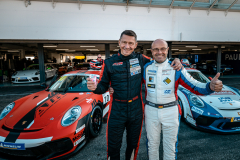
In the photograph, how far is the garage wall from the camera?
7.54 metres

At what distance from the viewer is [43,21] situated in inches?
303

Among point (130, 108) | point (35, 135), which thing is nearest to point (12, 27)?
point (35, 135)

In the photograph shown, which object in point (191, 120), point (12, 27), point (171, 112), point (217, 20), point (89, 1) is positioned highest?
point (89, 1)

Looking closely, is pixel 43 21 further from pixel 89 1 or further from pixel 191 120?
pixel 191 120

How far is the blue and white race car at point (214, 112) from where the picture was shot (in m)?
2.54

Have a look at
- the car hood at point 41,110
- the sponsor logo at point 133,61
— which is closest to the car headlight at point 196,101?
the sponsor logo at point 133,61

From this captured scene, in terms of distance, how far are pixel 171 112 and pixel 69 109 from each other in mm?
1596

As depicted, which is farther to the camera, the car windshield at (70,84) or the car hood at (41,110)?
the car windshield at (70,84)

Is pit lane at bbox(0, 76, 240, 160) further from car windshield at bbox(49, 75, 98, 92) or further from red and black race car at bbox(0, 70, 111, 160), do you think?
car windshield at bbox(49, 75, 98, 92)

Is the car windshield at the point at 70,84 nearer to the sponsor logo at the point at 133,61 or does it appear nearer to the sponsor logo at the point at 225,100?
the sponsor logo at the point at 133,61

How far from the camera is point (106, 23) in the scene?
8.18m

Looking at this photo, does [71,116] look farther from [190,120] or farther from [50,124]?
[190,120]

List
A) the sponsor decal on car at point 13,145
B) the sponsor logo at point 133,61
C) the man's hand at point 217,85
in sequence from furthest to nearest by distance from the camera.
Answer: the sponsor decal on car at point 13,145 < the sponsor logo at point 133,61 < the man's hand at point 217,85

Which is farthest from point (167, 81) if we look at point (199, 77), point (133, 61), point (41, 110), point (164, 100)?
point (199, 77)
